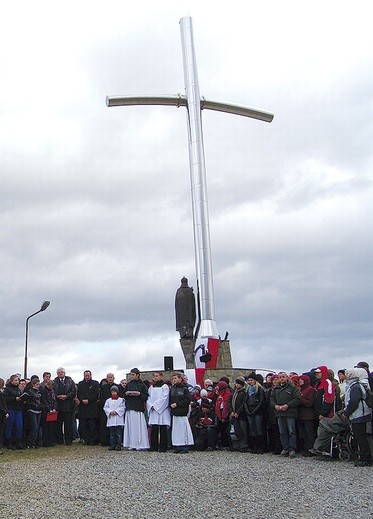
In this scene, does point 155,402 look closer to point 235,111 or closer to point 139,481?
point 139,481

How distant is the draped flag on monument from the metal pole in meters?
0.23

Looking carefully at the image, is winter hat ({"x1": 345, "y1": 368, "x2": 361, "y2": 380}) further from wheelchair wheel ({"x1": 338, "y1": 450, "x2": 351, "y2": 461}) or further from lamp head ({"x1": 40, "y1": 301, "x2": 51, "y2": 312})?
lamp head ({"x1": 40, "y1": 301, "x2": 51, "y2": 312})

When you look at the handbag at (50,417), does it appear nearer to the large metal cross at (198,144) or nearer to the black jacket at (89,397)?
the black jacket at (89,397)

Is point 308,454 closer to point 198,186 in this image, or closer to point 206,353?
point 206,353

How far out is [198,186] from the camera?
2355 cm

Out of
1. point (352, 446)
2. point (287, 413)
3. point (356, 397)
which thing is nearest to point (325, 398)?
point (287, 413)

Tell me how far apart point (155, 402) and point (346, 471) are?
4.71m

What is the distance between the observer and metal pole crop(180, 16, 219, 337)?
22375 millimetres

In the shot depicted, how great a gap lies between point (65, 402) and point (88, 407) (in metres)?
0.56

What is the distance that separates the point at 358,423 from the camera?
11133 mm

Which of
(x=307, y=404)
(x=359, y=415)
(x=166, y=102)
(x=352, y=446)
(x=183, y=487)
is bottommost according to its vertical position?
(x=183, y=487)

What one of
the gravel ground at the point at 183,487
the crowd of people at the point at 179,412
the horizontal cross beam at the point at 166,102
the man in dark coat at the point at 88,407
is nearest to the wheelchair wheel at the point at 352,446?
the crowd of people at the point at 179,412

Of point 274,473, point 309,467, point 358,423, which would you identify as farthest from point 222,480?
point 358,423

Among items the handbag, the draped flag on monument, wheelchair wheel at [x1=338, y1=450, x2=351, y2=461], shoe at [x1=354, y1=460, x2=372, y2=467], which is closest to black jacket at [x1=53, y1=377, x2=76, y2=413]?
the handbag
